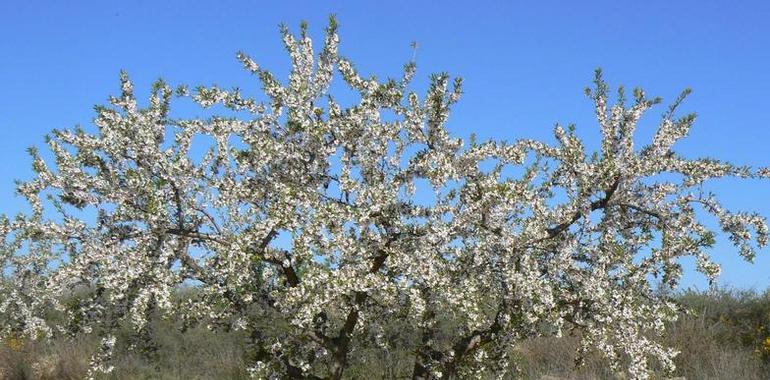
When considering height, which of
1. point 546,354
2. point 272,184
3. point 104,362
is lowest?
point 104,362

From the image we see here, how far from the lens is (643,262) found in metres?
8.77

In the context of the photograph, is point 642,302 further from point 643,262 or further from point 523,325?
point 523,325

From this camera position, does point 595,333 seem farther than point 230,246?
Yes

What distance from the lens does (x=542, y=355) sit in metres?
18.6

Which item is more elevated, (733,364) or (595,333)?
(733,364)

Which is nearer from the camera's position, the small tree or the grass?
the small tree

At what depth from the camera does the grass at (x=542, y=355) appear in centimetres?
1605

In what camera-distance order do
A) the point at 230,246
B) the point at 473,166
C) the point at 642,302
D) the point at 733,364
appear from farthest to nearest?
the point at 733,364
the point at 642,302
the point at 473,166
the point at 230,246

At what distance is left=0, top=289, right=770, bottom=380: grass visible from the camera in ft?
52.6

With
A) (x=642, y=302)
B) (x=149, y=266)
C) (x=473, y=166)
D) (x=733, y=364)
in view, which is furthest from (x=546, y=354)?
(x=149, y=266)

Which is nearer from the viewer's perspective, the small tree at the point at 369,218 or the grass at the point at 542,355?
the small tree at the point at 369,218

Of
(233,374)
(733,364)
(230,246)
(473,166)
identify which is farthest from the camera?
(233,374)

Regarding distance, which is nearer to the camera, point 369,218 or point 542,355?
point 369,218

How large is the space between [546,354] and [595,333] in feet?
33.1
